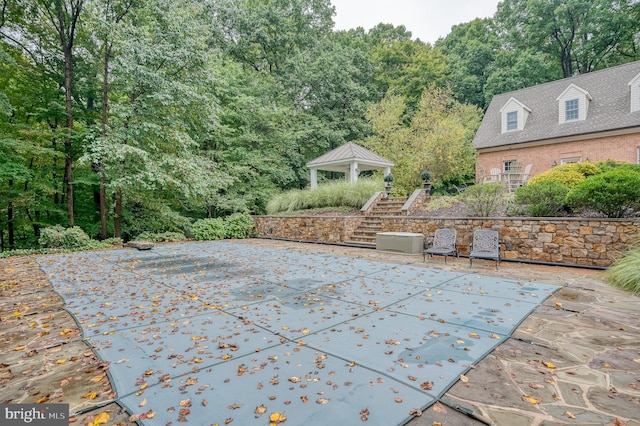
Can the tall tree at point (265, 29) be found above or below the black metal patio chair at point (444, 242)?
above

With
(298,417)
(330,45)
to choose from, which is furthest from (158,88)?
(330,45)

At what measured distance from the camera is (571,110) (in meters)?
15.4

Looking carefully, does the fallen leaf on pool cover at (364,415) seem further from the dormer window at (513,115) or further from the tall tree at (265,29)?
the tall tree at (265,29)

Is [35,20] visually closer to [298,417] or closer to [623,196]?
[298,417]

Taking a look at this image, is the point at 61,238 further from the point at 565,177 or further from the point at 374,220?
the point at 565,177

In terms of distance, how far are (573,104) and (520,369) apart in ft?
59.4

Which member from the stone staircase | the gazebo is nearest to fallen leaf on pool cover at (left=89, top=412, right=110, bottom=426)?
the stone staircase

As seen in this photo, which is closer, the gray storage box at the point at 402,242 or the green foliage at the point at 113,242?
the gray storage box at the point at 402,242

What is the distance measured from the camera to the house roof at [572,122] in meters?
14.0

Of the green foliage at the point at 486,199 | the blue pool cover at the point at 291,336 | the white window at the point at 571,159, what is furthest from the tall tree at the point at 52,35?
the white window at the point at 571,159

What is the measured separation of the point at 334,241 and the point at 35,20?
1301cm

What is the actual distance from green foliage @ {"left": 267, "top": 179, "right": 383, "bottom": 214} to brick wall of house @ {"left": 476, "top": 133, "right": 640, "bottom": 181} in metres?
8.76

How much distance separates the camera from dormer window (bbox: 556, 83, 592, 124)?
15.0 metres

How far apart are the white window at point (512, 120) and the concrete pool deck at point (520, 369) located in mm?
15592
